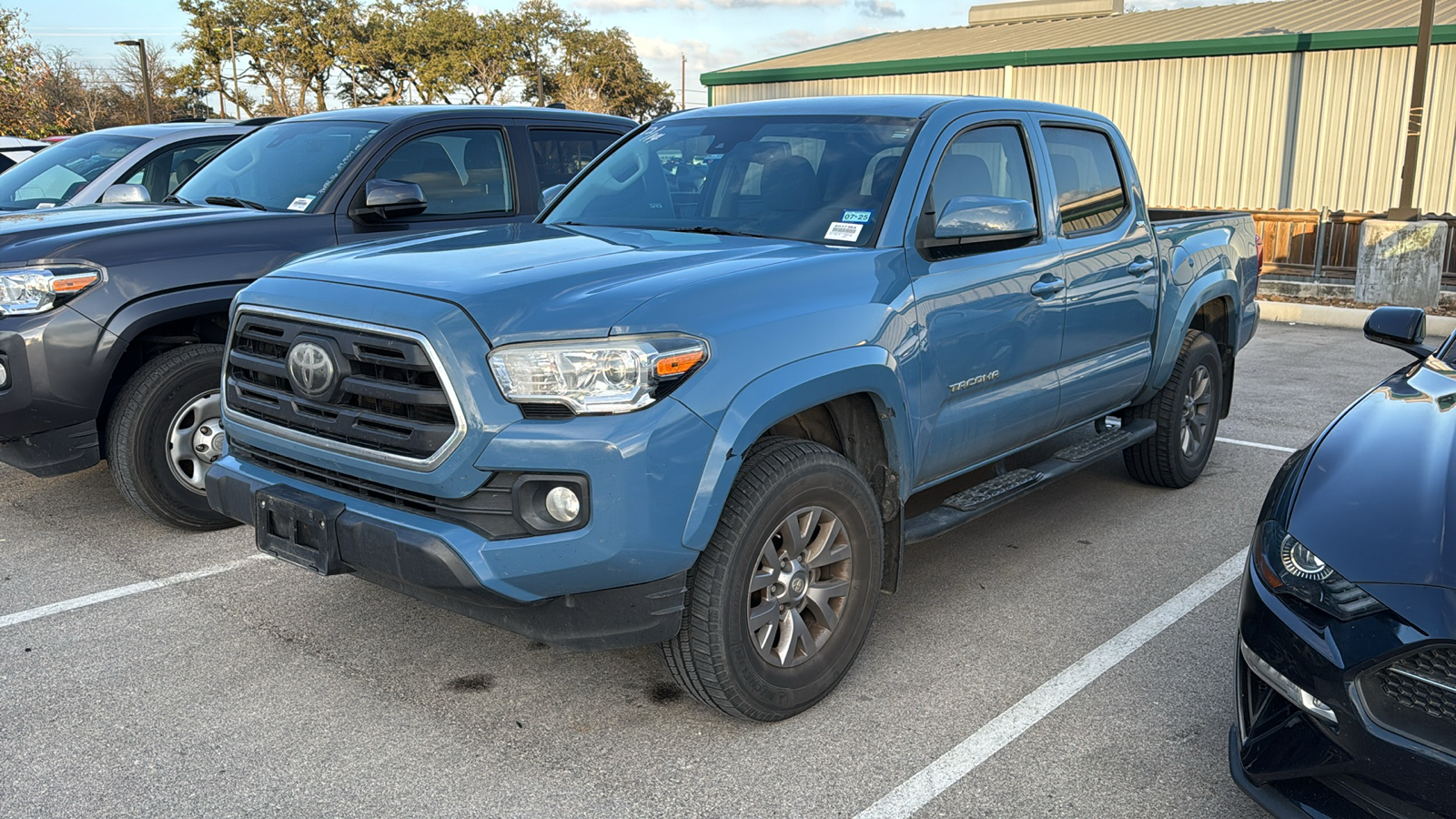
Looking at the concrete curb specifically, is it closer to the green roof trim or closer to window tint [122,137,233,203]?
the green roof trim

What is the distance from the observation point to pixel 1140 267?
16.9ft

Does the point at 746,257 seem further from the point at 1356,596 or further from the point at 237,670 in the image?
the point at 237,670

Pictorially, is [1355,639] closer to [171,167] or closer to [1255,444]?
[1255,444]

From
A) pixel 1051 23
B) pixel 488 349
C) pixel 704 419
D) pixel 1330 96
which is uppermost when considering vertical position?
pixel 1051 23

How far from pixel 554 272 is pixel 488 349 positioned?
415 mm

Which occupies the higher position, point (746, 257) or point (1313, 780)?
point (746, 257)

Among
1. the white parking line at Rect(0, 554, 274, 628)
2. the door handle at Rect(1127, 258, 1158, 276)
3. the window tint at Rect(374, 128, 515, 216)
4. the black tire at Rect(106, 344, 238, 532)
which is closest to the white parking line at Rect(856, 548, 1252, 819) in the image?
the door handle at Rect(1127, 258, 1158, 276)

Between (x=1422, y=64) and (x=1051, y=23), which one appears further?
(x=1051, y=23)

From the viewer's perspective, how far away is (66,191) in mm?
7793

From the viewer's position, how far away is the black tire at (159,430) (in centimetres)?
490

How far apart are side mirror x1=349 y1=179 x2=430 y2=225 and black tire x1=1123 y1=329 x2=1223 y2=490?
148 inches

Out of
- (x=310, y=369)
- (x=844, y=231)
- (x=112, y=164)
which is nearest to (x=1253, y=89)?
(x=112, y=164)

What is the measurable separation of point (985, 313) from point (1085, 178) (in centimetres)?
138

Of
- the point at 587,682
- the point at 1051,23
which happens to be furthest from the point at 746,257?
the point at 1051,23
